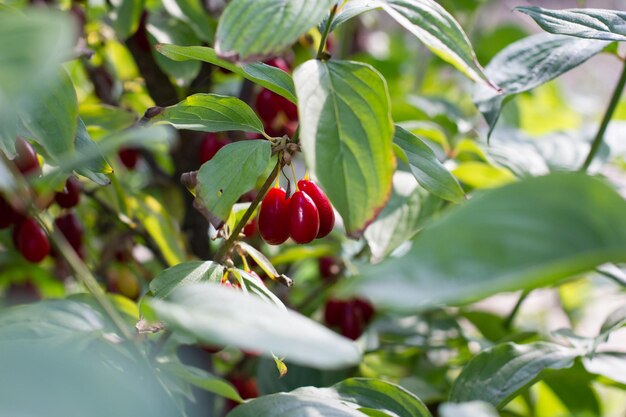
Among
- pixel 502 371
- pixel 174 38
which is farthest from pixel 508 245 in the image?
pixel 174 38

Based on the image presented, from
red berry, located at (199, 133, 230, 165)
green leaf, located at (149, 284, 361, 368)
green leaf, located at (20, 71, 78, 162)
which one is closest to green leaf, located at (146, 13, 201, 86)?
red berry, located at (199, 133, 230, 165)

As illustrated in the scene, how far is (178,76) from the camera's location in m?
0.78

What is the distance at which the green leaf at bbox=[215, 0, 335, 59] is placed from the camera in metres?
0.43

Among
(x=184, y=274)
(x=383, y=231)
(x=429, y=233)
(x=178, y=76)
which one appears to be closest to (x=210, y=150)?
(x=178, y=76)

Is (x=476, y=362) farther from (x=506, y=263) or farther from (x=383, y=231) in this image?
(x=506, y=263)

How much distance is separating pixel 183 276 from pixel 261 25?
0.17 metres

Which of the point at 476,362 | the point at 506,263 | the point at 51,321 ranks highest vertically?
the point at 506,263

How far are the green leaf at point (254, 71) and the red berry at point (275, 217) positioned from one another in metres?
0.07

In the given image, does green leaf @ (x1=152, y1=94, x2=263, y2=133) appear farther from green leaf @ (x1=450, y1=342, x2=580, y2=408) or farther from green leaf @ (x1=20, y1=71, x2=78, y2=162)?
green leaf @ (x1=450, y1=342, x2=580, y2=408)

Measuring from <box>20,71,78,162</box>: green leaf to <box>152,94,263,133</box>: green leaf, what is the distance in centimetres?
7

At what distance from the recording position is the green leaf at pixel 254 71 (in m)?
0.51

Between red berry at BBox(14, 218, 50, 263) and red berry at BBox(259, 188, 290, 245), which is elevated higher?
red berry at BBox(259, 188, 290, 245)

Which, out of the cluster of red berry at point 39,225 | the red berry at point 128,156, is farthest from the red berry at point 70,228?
the red berry at point 128,156

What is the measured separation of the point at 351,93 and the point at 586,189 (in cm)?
19
